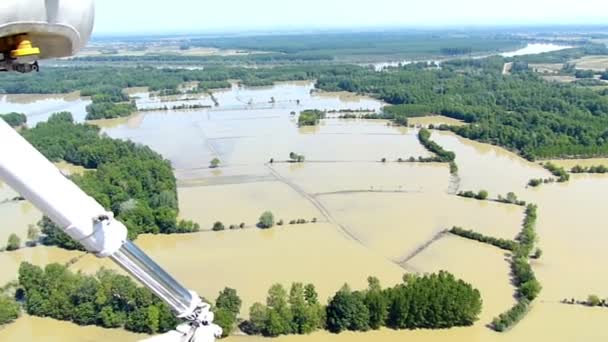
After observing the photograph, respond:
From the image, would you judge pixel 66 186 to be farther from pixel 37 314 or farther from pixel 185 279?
pixel 185 279

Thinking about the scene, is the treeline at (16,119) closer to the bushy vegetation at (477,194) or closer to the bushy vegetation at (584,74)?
the bushy vegetation at (477,194)

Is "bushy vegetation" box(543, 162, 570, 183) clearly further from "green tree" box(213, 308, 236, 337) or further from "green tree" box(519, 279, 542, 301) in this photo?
"green tree" box(213, 308, 236, 337)

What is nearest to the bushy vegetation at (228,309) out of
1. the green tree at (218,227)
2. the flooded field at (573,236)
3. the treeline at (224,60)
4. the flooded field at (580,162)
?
the green tree at (218,227)

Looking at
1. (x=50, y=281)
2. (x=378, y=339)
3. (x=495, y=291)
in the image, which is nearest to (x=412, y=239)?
(x=495, y=291)

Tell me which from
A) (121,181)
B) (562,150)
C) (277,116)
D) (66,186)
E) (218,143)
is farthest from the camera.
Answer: (277,116)

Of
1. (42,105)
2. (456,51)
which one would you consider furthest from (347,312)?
(456,51)

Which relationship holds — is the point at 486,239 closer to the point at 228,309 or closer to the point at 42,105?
the point at 228,309
